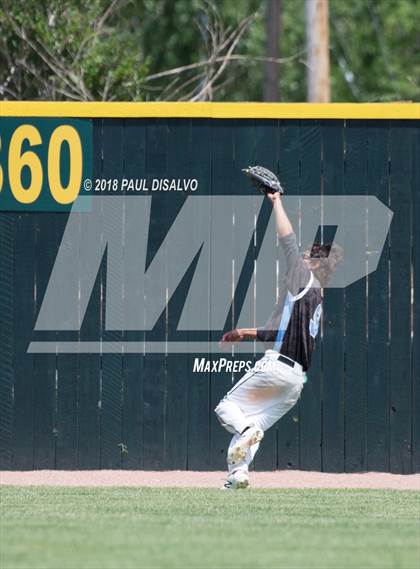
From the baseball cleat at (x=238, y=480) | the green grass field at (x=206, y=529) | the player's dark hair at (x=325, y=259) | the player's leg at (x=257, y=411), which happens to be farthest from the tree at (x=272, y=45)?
the green grass field at (x=206, y=529)

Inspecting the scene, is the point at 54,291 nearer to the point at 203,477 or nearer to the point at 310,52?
the point at 203,477

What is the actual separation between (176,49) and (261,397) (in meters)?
21.6

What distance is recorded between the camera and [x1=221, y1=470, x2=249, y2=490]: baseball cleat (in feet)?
34.9

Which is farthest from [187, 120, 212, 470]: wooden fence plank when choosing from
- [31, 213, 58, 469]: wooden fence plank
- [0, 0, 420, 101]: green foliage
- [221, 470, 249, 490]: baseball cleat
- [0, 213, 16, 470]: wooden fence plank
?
[0, 0, 420, 101]: green foliage

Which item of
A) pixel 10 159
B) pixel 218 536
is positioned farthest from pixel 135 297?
pixel 218 536

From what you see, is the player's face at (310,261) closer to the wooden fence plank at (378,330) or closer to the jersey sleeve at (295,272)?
the jersey sleeve at (295,272)

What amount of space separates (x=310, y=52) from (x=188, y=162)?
8.39 meters

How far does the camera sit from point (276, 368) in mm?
10562

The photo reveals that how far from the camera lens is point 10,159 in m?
12.4

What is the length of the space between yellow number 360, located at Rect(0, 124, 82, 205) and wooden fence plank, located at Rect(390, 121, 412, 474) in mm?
2505

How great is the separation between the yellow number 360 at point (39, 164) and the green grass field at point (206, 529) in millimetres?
2676

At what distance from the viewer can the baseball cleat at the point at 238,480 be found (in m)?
10.6

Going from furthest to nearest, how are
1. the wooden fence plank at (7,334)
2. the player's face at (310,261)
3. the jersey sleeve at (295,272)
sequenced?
the wooden fence plank at (7,334) < the player's face at (310,261) < the jersey sleeve at (295,272)

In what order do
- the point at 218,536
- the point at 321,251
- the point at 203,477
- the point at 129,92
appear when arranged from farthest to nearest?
1. the point at 129,92
2. the point at 203,477
3. the point at 321,251
4. the point at 218,536
